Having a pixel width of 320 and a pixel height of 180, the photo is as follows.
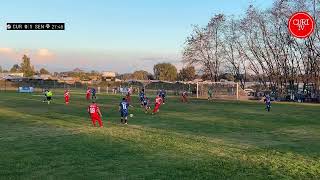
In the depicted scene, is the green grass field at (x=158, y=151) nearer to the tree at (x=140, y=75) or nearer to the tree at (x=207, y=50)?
the tree at (x=207, y=50)

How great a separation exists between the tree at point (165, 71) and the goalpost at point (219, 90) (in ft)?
236

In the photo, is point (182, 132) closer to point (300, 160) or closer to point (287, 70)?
point (300, 160)

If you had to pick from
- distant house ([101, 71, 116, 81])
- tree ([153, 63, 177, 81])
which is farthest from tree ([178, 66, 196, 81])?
distant house ([101, 71, 116, 81])

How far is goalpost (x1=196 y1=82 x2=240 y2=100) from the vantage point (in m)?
76.6

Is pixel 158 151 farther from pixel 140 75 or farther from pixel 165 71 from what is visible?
pixel 140 75

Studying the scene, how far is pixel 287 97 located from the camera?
71.0m

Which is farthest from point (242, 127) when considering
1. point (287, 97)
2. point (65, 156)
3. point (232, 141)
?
point (287, 97)

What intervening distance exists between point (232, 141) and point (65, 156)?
8.33 meters

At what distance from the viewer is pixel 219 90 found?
263 feet

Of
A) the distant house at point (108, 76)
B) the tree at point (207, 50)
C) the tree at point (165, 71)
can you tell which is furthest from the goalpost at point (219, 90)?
the distant house at point (108, 76)

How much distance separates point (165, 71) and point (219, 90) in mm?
83439

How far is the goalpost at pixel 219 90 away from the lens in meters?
76.6

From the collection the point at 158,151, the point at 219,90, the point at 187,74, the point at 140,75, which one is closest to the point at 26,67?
the point at 140,75

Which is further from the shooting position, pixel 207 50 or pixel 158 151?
pixel 207 50
